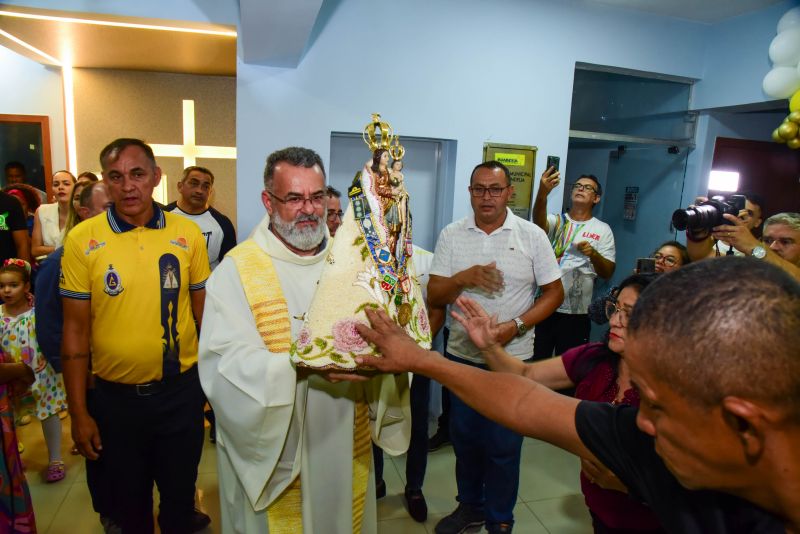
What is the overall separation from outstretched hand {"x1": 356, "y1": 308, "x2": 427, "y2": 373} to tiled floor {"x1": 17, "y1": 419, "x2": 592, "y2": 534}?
1.78 m

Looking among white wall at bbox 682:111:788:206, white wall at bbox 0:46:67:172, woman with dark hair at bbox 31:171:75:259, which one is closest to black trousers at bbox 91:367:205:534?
woman with dark hair at bbox 31:171:75:259

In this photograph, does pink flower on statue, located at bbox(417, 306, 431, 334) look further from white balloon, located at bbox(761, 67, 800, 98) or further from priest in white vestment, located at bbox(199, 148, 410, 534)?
white balloon, located at bbox(761, 67, 800, 98)

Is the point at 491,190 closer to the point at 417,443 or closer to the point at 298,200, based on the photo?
the point at 298,200

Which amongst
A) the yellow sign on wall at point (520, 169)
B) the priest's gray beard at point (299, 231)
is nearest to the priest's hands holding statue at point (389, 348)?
the priest's gray beard at point (299, 231)

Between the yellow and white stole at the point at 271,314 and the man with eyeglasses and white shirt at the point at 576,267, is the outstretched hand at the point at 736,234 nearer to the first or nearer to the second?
the man with eyeglasses and white shirt at the point at 576,267

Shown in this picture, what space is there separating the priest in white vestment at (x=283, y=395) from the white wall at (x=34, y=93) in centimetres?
596

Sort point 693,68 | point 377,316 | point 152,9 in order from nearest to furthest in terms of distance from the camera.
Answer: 1. point 377,316
2. point 152,9
3. point 693,68

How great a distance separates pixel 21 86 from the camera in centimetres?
598

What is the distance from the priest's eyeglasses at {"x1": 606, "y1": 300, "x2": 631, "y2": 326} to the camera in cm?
163

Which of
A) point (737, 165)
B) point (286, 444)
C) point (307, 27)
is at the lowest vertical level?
point (286, 444)

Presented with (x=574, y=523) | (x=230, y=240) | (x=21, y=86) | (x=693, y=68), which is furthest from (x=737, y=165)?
(x=21, y=86)

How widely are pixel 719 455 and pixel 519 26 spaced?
387cm

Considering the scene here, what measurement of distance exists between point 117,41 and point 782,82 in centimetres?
578

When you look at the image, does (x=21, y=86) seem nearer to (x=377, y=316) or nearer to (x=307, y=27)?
(x=307, y=27)
